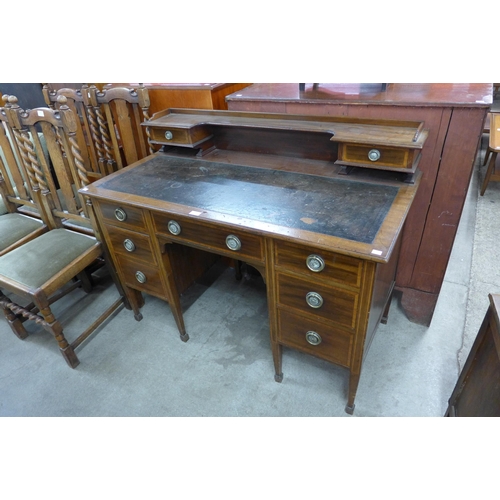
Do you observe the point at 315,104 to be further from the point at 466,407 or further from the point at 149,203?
the point at 466,407

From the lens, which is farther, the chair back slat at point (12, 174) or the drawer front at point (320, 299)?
the chair back slat at point (12, 174)

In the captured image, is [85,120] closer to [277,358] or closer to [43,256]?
[43,256]

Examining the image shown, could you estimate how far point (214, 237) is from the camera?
129cm

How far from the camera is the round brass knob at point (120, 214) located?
1453mm

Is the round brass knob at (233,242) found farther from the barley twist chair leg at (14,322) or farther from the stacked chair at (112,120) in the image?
the barley twist chair leg at (14,322)

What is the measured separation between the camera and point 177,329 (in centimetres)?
191

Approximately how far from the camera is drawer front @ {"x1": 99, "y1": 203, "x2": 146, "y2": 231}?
1427 millimetres

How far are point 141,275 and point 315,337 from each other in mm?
868

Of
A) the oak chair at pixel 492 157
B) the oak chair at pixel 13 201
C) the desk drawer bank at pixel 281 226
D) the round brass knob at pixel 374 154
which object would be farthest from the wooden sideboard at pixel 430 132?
the oak chair at pixel 492 157

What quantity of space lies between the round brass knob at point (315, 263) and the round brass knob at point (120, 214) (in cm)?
79

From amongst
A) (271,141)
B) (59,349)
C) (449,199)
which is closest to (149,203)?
(271,141)

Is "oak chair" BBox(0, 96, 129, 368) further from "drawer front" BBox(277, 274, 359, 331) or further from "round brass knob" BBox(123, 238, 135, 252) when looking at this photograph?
"drawer front" BBox(277, 274, 359, 331)

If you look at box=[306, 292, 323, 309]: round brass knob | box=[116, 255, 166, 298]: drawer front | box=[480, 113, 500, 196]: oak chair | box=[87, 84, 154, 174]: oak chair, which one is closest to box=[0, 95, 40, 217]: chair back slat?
box=[87, 84, 154, 174]: oak chair

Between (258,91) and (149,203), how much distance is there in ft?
2.71
